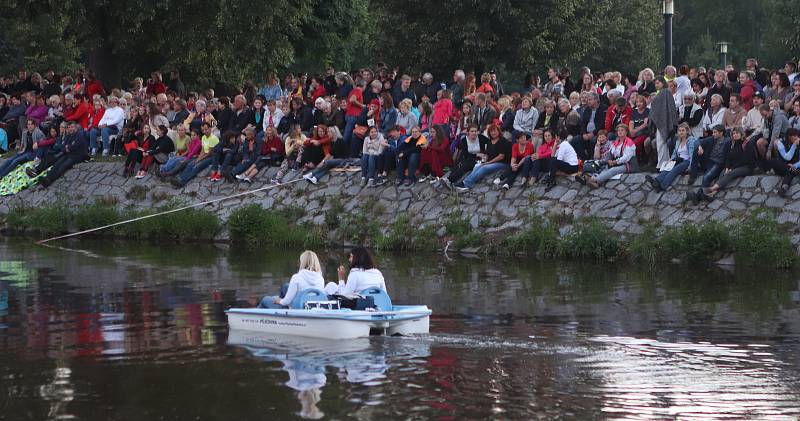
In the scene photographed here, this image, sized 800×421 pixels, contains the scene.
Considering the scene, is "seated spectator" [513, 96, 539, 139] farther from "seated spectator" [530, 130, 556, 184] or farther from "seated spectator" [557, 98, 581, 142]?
"seated spectator" [530, 130, 556, 184]

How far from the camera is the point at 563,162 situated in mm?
26578

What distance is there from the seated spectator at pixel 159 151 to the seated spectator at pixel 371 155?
5708 mm

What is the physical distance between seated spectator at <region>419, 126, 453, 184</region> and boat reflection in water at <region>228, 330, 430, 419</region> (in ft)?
37.8

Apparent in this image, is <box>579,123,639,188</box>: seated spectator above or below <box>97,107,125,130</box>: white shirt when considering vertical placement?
below

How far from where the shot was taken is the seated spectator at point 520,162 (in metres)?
27.1

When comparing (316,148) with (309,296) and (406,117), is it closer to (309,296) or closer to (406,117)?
(406,117)

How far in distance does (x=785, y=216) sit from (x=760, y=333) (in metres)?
7.72

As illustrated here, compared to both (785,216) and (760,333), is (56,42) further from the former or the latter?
(760,333)

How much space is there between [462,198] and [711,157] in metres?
5.18

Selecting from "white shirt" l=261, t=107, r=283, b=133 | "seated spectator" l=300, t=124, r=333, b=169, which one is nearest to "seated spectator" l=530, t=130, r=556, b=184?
"seated spectator" l=300, t=124, r=333, b=169

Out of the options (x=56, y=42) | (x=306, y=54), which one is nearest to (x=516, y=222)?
(x=306, y=54)

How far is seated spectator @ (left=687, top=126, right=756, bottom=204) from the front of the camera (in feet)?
80.3

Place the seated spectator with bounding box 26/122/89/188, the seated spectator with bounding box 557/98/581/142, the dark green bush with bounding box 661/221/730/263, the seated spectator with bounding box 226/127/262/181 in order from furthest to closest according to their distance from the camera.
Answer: the seated spectator with bounding box 26/122/89/188 → the seated spectator with bounding box 226/127/262/181 → the seated spectator with bounding box 557/98/581/142 → the dark green bush with bounding box 661/221/730/263

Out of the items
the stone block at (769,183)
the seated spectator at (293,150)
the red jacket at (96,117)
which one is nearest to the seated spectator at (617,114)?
the stone block at (769,183)
